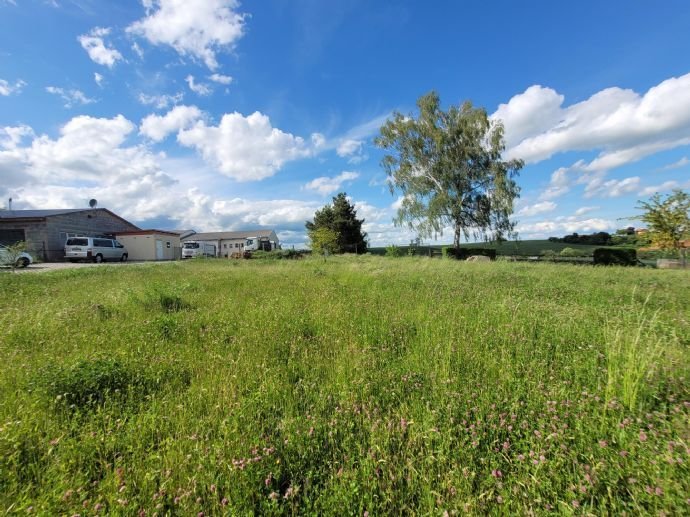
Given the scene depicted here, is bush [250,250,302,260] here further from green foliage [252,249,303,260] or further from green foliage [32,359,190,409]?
green foliage [32,359,190,409]

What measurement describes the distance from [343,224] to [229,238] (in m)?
24.8

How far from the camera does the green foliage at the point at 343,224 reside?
1539 inches

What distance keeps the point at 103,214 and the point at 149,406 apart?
39.8 m

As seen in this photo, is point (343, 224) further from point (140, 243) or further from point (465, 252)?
point (140, 243)

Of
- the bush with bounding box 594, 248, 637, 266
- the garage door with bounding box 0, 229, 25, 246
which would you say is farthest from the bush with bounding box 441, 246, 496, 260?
the garage door with bounding box 0, 229, 25, 246

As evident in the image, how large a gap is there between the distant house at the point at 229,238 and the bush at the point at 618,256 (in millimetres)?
43243

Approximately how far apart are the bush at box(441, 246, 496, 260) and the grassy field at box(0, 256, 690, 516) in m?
22.6

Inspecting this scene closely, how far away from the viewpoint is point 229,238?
5200 cm

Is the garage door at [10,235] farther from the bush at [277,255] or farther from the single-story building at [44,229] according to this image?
the bush at [277,255]

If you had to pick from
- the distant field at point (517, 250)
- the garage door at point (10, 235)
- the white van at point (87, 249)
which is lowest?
the distant field at point (517, 250)

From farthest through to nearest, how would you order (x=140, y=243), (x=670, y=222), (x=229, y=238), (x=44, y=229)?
(x=229, y=238) < (x=140, y=243) < (x=44, y=229) < (x=670, y=222)

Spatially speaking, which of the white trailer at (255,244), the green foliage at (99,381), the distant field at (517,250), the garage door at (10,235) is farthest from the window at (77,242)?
the distant field at (517,250)

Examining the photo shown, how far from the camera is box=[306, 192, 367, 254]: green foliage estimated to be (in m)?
39.1

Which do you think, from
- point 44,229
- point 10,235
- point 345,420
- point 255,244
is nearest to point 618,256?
point 345,420
